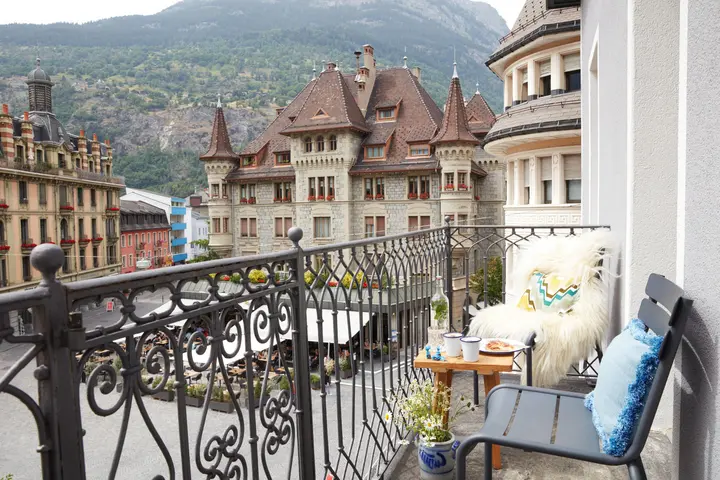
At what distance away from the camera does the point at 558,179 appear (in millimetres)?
15586

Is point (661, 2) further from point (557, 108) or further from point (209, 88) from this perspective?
point (209, 88)

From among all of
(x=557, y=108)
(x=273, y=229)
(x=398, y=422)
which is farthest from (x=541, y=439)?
(x=273, y=229)

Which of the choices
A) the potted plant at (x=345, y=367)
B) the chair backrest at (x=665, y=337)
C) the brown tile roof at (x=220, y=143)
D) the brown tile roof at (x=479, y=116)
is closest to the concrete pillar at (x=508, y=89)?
the potted plant at (x=345, y=367)

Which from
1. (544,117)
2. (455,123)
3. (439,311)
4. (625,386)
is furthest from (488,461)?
(455,123)

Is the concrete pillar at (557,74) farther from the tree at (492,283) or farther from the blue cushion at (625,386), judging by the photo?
the blue cushion at (625,386)

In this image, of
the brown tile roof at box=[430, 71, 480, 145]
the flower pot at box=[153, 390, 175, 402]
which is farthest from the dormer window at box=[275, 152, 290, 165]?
the flower pot at box=[153, 390, 175, 402]

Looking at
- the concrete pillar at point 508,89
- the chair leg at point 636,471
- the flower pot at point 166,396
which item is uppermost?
the concrete pillar at point 508,89

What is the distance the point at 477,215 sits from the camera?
2981cm

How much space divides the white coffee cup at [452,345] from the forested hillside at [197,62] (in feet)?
227

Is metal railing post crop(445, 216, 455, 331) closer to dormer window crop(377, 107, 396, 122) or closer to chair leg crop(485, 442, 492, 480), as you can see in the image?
chair leg crop(485, 442, 492, 480)

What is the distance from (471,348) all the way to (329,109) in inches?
1167

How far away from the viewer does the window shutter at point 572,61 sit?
15398mm

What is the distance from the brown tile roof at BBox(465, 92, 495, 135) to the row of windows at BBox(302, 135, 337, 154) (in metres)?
8.44

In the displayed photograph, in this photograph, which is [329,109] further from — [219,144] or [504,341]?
[504,341]
